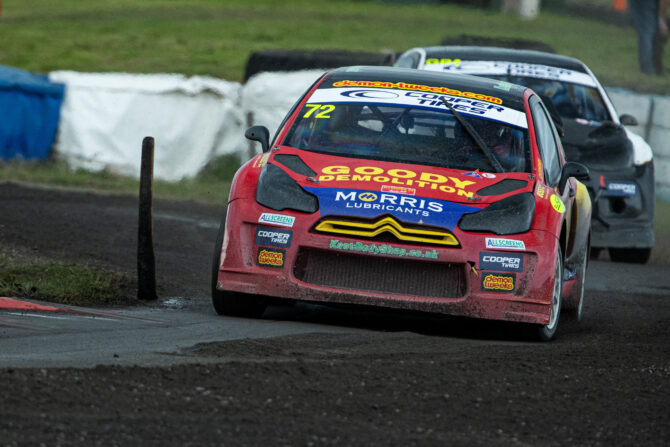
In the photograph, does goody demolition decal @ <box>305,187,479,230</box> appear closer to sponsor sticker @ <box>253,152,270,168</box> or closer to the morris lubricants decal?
the morris lubricants decal

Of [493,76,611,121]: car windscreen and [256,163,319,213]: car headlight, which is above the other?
[256,163,319,213]: car headlight

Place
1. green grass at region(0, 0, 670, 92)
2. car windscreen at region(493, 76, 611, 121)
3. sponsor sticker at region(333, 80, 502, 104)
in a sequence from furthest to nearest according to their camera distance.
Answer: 1. green grass at region(0, 0, 670, 92)
2. car windscreen at region(493, 76, 611, 121)
3. sponsor sticker at region(333, 80, 502, 104)

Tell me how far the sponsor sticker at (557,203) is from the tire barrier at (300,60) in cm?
1046

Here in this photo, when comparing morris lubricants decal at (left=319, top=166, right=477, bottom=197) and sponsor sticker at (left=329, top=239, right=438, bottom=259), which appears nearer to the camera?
sponsor sticker at (left=329, top=239, right=438, bottom=259)

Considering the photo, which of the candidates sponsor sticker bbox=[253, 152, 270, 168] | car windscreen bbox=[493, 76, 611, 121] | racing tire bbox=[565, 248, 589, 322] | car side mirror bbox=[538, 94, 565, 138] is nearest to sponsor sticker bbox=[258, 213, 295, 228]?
sponsor sticker bbox=[253, 152, 270, 168]

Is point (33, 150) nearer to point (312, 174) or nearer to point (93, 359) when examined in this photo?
point (312, 174)

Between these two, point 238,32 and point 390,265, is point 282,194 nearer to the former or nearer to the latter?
point 390,265

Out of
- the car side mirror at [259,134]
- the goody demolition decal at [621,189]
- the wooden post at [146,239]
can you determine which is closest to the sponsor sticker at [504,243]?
the car side mirror at [259,134]

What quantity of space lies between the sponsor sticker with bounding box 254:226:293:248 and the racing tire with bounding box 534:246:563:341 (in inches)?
57.0

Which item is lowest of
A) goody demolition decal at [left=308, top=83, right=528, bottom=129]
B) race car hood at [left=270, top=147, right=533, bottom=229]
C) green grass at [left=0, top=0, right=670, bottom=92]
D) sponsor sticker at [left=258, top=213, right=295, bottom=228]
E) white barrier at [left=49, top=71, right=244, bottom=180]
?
green grass at [left=0, top=0, right=670, bottom=92]

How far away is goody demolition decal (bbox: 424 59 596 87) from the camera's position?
1180 centimetres

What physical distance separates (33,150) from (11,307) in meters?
10.8

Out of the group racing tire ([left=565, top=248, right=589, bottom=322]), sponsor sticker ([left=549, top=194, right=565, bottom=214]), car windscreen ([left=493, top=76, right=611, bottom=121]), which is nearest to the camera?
sponsor sticker ([left=549, top=194, right=565, bottom=214])

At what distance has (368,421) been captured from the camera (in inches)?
185
